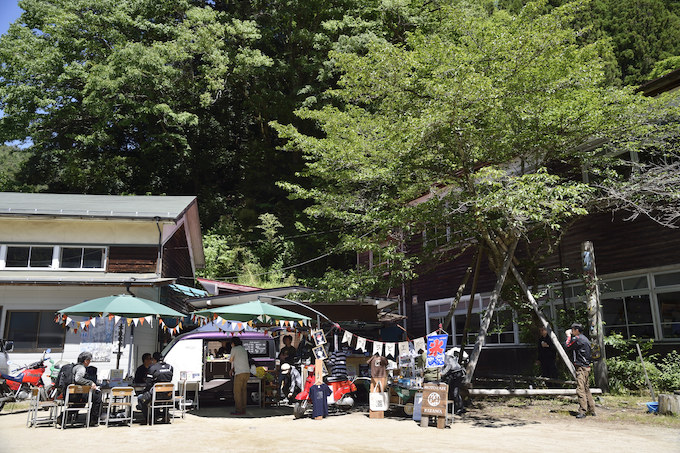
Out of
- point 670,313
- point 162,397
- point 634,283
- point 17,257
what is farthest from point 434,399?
point 17,257

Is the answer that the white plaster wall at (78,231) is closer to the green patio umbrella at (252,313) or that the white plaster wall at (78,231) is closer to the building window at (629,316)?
the green patio umbrella at (252,313)

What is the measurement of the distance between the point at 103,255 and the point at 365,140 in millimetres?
9271

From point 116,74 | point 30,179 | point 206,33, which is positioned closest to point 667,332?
point 206,33

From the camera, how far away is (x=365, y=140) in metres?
15.4

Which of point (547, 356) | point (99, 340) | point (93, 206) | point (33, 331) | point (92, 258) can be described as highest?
point (93, 206)

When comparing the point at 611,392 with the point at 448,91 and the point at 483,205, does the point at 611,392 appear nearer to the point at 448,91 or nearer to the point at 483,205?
the point at 483,205

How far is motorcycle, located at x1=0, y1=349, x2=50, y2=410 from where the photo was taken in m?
12.8

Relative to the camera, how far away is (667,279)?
13695mm

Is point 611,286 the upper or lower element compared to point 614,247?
lower

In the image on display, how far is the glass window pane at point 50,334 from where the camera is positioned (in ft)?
52.1

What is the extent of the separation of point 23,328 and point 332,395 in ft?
32.8

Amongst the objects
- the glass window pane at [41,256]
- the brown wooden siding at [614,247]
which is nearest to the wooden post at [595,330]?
the brown wooden siding at [614,247]

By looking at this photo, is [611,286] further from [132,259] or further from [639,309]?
[132,259]

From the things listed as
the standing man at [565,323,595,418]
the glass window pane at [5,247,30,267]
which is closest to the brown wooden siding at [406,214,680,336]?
the standing man at [565,323,595,418]
